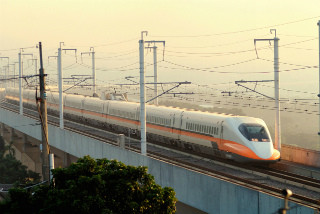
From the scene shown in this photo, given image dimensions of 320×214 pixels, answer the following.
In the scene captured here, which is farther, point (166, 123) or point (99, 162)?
point (166, 123)

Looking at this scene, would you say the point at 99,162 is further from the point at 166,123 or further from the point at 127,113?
the point at 127,113

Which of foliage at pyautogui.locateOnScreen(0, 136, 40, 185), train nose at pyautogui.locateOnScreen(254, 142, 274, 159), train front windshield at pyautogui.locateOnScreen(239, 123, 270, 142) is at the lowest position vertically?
foliage at pyautogui.locateOnScreen(0, 136, 40, 185)

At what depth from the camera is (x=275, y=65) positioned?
40469 millimetres

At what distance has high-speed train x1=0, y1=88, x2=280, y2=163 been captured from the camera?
116 feet

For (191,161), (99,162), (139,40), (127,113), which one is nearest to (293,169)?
(191,161)

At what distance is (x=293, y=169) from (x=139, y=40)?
13429mm

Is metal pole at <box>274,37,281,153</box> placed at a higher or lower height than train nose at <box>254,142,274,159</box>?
higher

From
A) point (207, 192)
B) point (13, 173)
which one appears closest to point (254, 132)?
point (207, 192)

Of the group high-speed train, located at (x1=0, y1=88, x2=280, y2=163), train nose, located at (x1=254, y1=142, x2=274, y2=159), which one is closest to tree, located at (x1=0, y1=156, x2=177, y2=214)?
train nose, located at (x1=254, y1=142, x2=274, y2=159)

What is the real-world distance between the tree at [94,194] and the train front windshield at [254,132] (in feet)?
44.1

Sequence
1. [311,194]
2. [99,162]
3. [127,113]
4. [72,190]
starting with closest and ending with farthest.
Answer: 1. [72,190]
2. [99,162]
3. [311,194]
4. [127,113]

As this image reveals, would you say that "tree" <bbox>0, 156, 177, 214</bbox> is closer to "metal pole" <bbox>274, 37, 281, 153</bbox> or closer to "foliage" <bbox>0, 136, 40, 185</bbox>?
"metal pole" <bbox>274, 37, 281, 153</bbox>

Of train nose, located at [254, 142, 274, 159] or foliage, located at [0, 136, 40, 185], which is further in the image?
foliage, located at [0, 136, 40, 185]

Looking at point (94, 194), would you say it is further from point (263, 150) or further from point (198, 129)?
point (198, 129)
